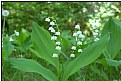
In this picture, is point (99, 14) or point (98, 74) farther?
point (99, 14)

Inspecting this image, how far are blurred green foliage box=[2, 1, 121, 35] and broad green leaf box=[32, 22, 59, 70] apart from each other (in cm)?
552

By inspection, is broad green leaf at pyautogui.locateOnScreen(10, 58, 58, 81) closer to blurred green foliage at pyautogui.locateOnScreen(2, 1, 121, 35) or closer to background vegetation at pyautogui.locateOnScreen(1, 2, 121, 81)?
background vegetation at pyautogui.locateOnScreen(1, 2, 121, 81)

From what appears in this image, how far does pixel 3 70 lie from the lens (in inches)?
100

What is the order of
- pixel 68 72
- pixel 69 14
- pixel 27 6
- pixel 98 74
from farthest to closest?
pixel 69 14 → pixel 27 6 → pixel 98 74 → pixel 68 72

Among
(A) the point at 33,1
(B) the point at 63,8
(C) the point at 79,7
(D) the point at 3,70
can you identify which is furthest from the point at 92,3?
(D) the point at 3,70

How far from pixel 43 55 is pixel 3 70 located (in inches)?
29.9

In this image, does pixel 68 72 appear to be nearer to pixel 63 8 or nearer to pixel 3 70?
pixel 3 70

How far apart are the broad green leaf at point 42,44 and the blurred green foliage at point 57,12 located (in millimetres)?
5520

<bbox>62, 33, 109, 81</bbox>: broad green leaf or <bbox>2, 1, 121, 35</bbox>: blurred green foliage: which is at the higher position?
<bbox>62, 33, 109, 81</bbox>: broad green leaf

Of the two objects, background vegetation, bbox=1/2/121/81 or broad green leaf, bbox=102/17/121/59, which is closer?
broad green leaf, bbox=102/17/121/59

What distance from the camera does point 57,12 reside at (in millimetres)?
7969

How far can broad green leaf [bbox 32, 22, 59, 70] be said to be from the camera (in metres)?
1.90

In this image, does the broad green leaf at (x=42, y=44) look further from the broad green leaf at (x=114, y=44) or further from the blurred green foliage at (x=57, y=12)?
the blurred green foliage at (x=57, y=12)

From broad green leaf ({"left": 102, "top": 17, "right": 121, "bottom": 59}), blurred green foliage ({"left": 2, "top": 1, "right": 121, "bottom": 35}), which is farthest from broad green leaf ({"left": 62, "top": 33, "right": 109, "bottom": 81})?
blurred green foliage ({"left": 2, "top": 1, "right": 121, "bottom": 35})
